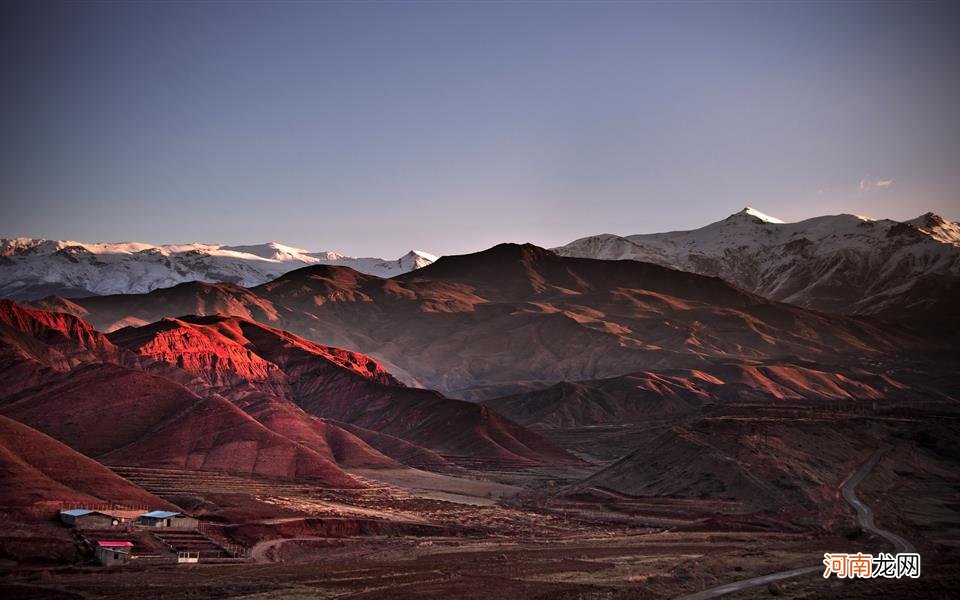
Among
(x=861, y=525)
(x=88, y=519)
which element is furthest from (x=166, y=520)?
(x=861, y=525)

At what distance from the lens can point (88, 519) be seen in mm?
100875

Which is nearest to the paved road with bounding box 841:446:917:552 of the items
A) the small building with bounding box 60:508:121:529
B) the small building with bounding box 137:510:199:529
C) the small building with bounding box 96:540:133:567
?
the small building with bounding box 137:510:199:529

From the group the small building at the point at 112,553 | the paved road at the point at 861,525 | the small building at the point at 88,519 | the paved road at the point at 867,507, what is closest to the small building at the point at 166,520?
the small building at the point at 88,519

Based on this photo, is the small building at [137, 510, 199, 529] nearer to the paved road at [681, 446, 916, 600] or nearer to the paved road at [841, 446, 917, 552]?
the paved road at [681, 446, 916, 600]

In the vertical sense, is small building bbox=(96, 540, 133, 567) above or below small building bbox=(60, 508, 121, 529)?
below

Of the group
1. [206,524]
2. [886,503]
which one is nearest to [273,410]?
[206,524]

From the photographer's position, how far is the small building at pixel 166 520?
10450 cm

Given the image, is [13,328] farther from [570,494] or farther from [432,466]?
[570,494]

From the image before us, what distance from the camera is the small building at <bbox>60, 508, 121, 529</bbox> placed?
100062mm

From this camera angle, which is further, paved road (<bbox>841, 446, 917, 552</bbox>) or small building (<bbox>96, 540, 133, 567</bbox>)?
paved road (<bbox>841, 446, 917, 552</bbox>)

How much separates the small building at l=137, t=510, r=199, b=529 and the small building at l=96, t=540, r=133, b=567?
489 inches

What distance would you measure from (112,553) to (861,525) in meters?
74.4

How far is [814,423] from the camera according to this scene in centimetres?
15488

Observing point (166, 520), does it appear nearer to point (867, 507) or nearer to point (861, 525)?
point (861, 525)
